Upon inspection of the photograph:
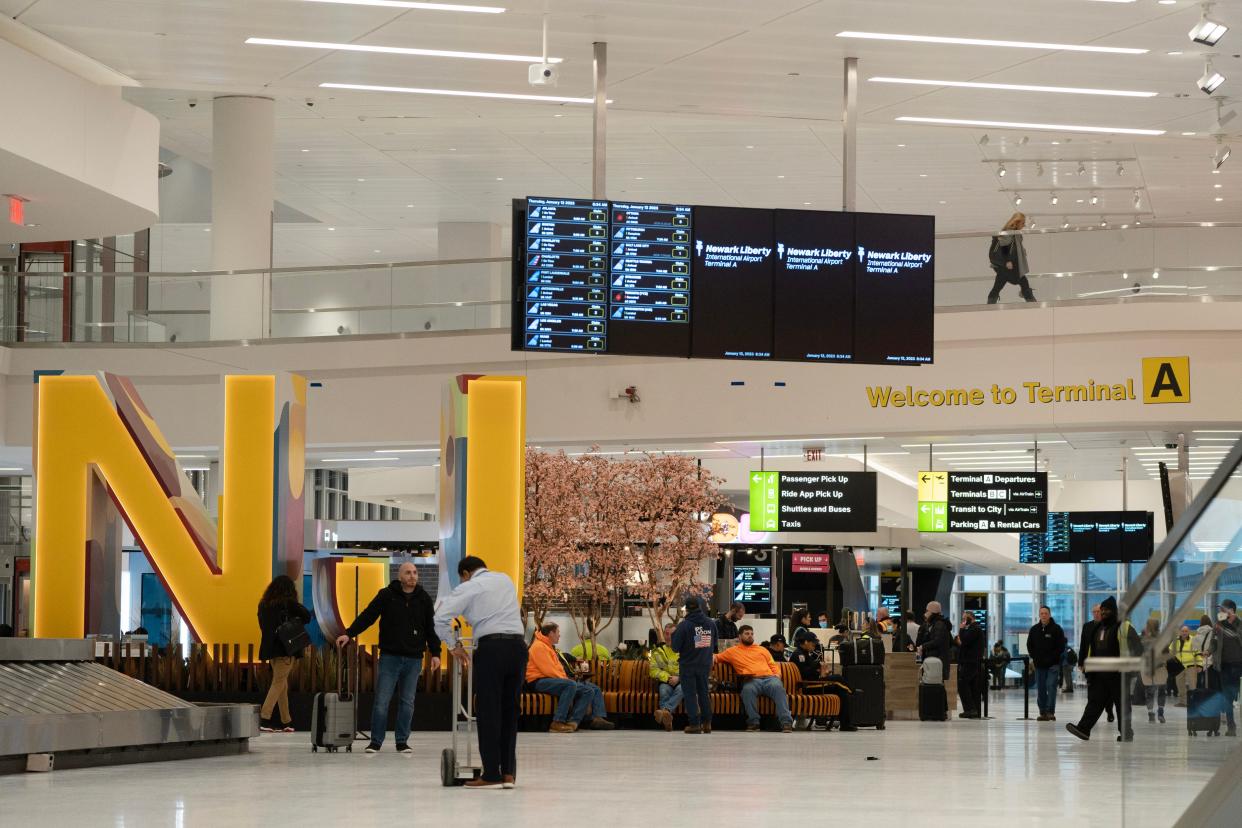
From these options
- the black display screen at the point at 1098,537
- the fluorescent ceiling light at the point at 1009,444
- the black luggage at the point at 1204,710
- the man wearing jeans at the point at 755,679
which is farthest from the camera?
the black display screen at the point at 1098,537

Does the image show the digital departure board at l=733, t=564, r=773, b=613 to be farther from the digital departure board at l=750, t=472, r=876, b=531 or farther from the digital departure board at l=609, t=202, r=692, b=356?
the digital departure board at l=609, t=202, r=692, b=356

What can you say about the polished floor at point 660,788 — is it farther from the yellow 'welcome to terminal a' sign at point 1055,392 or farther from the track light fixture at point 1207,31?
the yellow 'welcome to terminal a' sign at point 1055,392

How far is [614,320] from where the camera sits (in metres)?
11.6

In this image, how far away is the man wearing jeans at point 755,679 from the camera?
55.8ft

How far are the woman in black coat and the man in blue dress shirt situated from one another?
15.9ft

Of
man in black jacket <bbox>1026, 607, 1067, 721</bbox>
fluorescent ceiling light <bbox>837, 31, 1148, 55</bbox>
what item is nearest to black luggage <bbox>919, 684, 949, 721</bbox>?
man in black jacket <bbox>1026, 607, 1067, 721</bbox>

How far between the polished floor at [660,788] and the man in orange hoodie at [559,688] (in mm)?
2034

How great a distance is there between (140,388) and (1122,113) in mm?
12141

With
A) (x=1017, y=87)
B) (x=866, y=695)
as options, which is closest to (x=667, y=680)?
(x=866, y=695)

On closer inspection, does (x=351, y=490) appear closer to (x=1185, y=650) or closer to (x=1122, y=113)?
(x=1122, y=113)

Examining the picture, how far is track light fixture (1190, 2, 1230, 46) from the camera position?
11.0m

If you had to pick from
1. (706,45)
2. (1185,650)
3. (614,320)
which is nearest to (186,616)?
(614,320)

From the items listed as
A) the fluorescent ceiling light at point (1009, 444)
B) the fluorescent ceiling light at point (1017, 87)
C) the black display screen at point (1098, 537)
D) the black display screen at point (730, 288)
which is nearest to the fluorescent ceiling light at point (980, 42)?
the fluorescent ceiling light at point (1017, 87)

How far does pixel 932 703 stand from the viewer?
21062 mm
